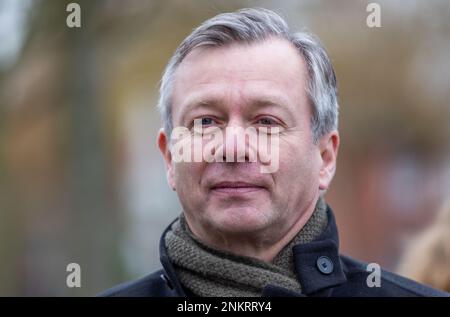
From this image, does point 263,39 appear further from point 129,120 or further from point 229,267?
point 129,120

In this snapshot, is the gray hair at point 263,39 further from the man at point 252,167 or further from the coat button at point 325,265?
the coat button at point 325,265

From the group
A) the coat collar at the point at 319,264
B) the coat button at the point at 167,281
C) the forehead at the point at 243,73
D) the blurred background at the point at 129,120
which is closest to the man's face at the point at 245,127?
the forehead at the point at 243,73

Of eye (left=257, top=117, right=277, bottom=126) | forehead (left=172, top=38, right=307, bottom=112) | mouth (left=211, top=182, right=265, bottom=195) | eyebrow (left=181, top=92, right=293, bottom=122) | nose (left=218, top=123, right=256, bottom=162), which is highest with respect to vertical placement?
forehead (left=172, top=38, right=307, bottom=112)

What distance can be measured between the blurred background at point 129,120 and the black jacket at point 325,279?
3.97 metres

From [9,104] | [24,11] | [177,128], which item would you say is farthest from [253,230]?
[9,104]

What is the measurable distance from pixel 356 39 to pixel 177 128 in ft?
16.6

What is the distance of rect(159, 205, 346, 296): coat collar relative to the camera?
288 cm

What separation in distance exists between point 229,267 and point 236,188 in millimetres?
291

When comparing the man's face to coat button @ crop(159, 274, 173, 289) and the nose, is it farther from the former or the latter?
coat button @ crop(159, 274, 173, 289)

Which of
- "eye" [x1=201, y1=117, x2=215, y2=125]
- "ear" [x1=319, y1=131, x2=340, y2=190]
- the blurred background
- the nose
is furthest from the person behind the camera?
the blurred background

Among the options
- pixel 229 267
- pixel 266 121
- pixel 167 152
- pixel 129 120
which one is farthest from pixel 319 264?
pixel 129 120

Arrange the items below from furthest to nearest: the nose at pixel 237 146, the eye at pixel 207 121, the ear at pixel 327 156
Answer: the ear at pixel 327 156 → the eye at pixel 207 121 → the nose at pixel 237 146

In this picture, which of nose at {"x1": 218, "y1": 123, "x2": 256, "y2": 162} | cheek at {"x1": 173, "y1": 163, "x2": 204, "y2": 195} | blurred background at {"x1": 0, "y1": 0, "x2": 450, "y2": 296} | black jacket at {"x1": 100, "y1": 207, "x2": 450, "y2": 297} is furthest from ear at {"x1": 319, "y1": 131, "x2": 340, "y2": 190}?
blurred background at {"x1": 0, "y1": 0, "x2": 450, "y2": 296}

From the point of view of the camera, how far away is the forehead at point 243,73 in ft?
9.53
